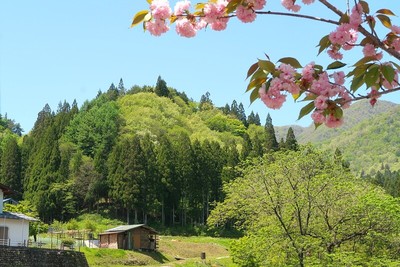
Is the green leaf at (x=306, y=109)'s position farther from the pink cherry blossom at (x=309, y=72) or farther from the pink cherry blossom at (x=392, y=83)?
the pink cherry blossom at (x=392, y=83)

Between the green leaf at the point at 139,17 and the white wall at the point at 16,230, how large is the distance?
2431 cm

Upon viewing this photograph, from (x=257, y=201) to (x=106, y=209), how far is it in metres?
34.1

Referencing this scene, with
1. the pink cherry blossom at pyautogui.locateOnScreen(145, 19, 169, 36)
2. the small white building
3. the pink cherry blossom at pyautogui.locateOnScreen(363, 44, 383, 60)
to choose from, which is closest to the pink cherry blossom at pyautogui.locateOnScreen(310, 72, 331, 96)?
the pink cherry blossom at pyautogui.locateOnScreen(363, 44, 383, 60)

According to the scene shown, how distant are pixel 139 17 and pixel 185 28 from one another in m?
0.34

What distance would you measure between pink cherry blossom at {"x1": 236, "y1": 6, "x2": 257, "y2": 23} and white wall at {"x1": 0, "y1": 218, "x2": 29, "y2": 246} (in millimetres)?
24686

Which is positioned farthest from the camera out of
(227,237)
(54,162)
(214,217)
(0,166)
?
(0,166)

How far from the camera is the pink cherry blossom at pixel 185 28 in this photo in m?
3.57

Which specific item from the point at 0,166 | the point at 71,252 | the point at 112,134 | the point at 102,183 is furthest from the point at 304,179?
the point at 112,134

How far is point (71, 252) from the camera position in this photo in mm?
23500

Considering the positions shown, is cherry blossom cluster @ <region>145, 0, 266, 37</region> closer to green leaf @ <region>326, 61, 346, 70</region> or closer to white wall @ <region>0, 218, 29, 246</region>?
green leaf @ <region>326, 61, 346, 70</region>

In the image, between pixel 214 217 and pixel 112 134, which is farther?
pixel 112 134

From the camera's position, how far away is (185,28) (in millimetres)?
3570

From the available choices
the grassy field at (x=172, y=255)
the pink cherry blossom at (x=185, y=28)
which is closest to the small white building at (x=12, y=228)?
the grassy field at (x=172, y=255)

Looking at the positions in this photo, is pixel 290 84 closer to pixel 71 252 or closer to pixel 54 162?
pixel 71 252
